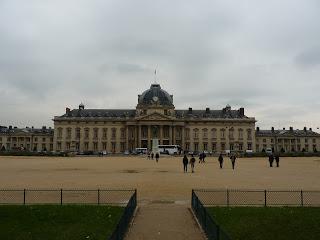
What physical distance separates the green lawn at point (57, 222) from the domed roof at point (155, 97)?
132 m

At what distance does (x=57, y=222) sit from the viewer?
1742 centimetres

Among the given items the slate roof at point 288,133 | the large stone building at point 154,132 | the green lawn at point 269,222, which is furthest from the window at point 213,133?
the green lawn at point 269,222

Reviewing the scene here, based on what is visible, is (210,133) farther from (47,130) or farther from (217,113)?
(47,130)

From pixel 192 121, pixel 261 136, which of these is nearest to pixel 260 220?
pixel 192 121

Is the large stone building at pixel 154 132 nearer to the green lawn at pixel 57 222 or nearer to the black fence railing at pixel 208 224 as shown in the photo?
the green lawn at pixel 57 222

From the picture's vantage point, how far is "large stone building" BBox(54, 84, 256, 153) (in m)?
153

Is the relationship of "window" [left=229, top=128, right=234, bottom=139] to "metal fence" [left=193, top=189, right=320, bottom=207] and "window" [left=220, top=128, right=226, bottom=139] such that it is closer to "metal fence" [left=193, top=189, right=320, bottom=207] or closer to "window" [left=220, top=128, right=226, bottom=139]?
"window" [left=220, top=128, right=226, bottom=139]

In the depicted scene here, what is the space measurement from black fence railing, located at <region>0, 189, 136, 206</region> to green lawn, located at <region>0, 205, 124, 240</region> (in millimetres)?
1614

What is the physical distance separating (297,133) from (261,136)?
16015 millimetres

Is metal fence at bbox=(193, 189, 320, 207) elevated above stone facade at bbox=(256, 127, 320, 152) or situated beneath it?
situated beneath

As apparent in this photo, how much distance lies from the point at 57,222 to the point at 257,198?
11412 mm

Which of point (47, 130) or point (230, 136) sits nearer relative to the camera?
point (230, 136)

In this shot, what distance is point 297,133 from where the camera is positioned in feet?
591

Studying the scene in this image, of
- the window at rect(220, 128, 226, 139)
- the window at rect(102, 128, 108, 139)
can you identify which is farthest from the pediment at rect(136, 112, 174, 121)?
the window at rect(220, 128, 226, 139)
